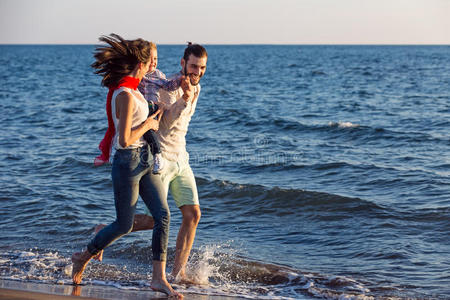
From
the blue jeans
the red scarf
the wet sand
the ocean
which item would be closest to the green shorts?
the blue jeans

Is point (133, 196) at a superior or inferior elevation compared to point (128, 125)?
inferior

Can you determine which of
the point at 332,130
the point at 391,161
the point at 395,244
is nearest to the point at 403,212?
the point at 395,244

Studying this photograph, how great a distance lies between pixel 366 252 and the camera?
21.8 ft

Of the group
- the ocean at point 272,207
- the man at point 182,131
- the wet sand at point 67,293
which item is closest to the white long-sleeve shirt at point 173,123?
the man at point 182,131

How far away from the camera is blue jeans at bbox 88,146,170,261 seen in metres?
4.30

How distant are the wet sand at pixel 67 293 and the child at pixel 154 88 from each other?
1.17m

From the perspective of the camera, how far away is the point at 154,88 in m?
4.70

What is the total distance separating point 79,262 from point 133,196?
0.98 metres

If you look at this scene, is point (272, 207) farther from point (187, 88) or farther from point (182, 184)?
point (187, 88)

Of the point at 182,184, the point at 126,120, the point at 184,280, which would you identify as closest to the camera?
the point at 126,120

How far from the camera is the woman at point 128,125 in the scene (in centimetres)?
420

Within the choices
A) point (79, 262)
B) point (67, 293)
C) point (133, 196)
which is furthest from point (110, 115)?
point (67, 293)

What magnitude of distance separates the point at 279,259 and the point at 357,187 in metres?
3.93

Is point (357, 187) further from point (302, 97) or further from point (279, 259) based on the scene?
point (302, 97)
